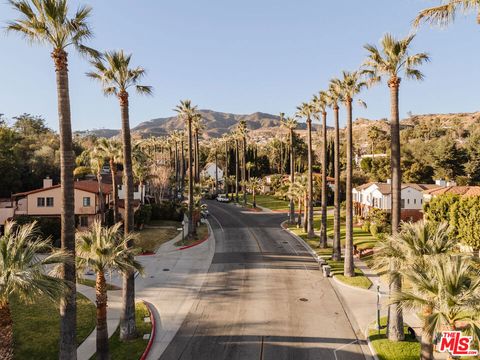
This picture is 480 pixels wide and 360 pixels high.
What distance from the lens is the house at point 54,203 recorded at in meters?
40.1

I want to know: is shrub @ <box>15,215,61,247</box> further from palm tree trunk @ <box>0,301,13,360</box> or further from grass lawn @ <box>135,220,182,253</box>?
palm tree trunk @ <box>0,301,13,360</box>

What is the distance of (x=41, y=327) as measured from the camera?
63.3ft

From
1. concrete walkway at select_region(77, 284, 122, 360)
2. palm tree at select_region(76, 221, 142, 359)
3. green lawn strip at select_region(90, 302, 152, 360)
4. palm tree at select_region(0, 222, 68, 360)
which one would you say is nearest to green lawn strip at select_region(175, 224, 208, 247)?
concrete walkway at select_region(77, 284, 122, 360)

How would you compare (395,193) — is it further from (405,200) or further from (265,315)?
(405,200)

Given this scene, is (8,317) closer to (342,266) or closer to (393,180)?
(393,180)

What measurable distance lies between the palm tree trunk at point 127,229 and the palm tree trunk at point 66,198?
12.8 feet

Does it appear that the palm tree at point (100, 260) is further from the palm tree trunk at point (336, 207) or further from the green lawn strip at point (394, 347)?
the palm tree trunk at point (336, 207)

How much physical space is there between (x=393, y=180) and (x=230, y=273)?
16012 millimetres

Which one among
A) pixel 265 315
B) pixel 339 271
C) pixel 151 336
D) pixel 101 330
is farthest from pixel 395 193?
pixel 101 330

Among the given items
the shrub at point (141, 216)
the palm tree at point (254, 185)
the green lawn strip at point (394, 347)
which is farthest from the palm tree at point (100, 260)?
the palm tree at point (254, 185)

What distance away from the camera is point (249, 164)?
109375 mm

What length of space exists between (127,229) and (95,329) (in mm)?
5952

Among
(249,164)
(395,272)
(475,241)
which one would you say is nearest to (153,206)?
(475,241)

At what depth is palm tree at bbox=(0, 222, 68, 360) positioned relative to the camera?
11039mm
